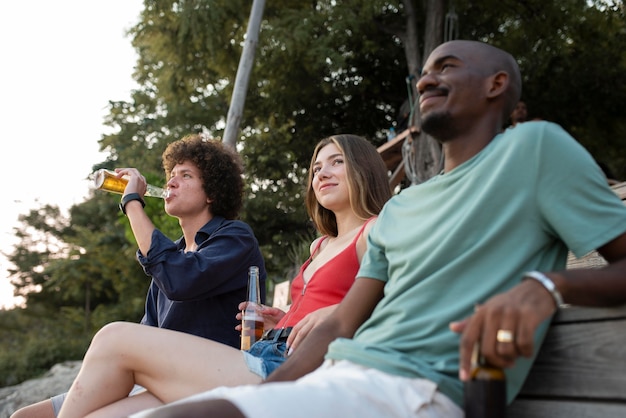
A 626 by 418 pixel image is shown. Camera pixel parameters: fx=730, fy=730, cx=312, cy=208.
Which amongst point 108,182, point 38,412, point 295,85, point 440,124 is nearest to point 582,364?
point 440,124

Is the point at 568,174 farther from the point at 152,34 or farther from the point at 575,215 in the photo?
the point at 152,34

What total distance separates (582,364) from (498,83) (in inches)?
28.5

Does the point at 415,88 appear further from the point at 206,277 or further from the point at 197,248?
the point at 206,277

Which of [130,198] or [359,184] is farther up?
[130,198]

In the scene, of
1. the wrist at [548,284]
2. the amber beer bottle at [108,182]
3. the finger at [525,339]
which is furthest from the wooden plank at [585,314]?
the amber beer bottle at [108,182]

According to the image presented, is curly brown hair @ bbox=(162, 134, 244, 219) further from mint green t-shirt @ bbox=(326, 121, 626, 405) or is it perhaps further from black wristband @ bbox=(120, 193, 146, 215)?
mint green t-shirt @ bbox=(326, 121, 626, 405)

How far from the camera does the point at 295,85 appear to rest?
12281mm

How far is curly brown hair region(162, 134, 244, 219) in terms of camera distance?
315cm

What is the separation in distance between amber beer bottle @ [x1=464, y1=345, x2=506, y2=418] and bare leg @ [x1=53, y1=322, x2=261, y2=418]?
901 millimetres

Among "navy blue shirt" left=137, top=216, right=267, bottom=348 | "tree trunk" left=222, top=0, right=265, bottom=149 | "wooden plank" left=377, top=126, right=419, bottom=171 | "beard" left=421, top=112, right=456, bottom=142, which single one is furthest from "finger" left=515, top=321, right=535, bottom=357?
"wooden plank" left=377, top=126, right=419, bottom=171

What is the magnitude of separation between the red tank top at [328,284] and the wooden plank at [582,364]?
0.92 m

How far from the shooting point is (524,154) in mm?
1495

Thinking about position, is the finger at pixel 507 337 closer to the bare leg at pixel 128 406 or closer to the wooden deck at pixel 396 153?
the bare leg at pixel 128 406

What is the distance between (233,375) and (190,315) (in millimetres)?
777
